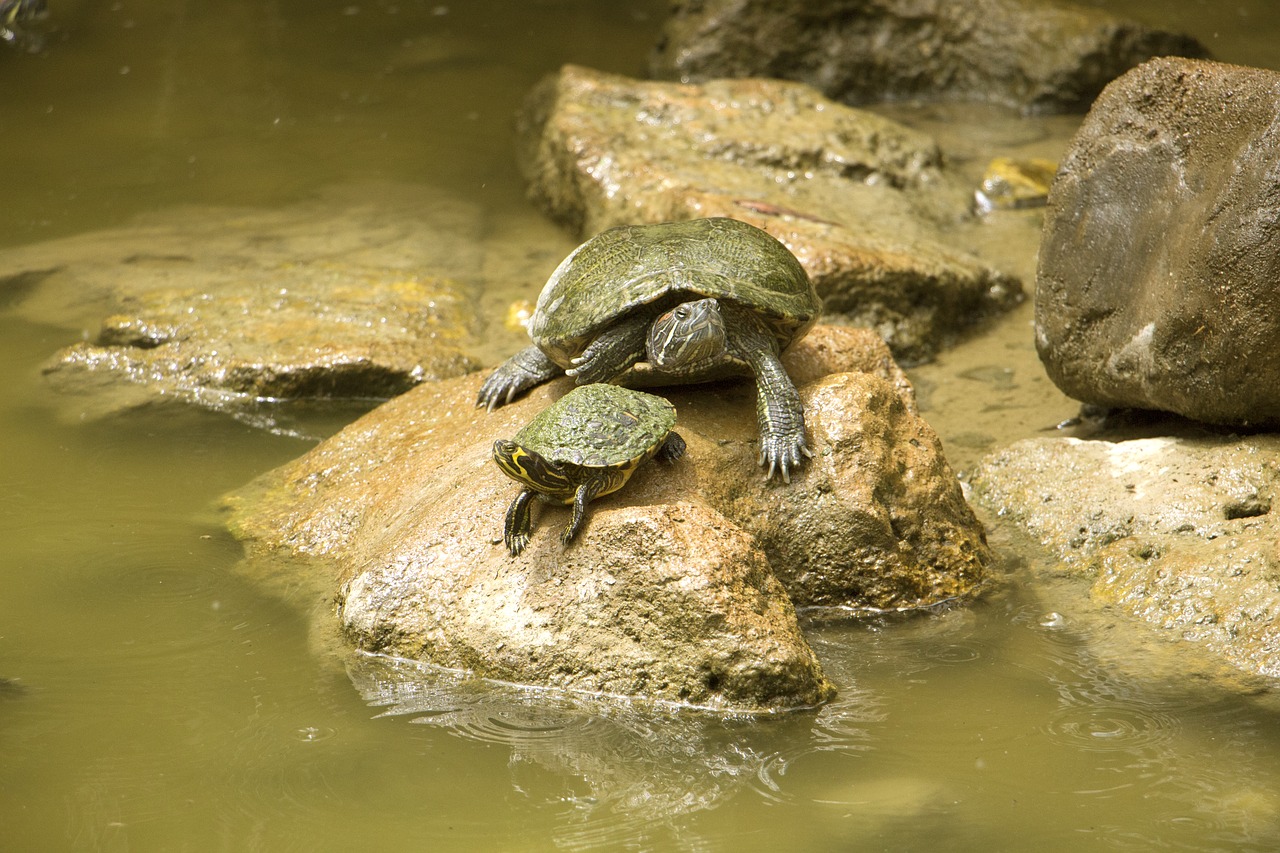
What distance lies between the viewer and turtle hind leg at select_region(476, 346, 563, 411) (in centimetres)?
455

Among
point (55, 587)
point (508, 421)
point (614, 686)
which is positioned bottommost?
point (55, 587)

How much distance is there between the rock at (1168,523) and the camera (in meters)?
3.74


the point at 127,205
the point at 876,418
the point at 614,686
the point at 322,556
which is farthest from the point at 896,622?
the point at 127,205

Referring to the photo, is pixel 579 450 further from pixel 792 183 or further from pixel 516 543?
pixel 792 183

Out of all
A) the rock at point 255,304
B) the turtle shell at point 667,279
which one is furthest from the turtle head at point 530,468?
the rock at point 255,304

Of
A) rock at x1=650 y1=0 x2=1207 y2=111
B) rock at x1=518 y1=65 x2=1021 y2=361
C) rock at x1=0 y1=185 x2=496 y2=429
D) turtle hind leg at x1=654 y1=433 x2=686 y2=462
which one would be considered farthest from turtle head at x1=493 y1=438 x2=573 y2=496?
rock at x1=650 y1=0 x2=1207 y2=111

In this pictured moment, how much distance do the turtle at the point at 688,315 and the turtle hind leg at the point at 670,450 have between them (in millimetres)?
252

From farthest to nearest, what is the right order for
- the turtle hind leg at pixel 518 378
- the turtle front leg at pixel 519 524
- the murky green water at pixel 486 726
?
the turtle hind leg at pixel 518 378, the turtle front leg at pixel 519 524, the murky green water at pixel 486 726

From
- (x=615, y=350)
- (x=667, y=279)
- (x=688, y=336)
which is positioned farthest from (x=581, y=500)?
(x=667, y=279)

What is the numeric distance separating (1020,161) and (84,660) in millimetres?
6895

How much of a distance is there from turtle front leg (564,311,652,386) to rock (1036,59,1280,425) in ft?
6.26

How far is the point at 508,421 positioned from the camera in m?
4.37

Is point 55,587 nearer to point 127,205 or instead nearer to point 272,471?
point 272,471

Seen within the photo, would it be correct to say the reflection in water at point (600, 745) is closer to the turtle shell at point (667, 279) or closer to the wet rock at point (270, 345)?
the turtle shell at point (667, 279)
